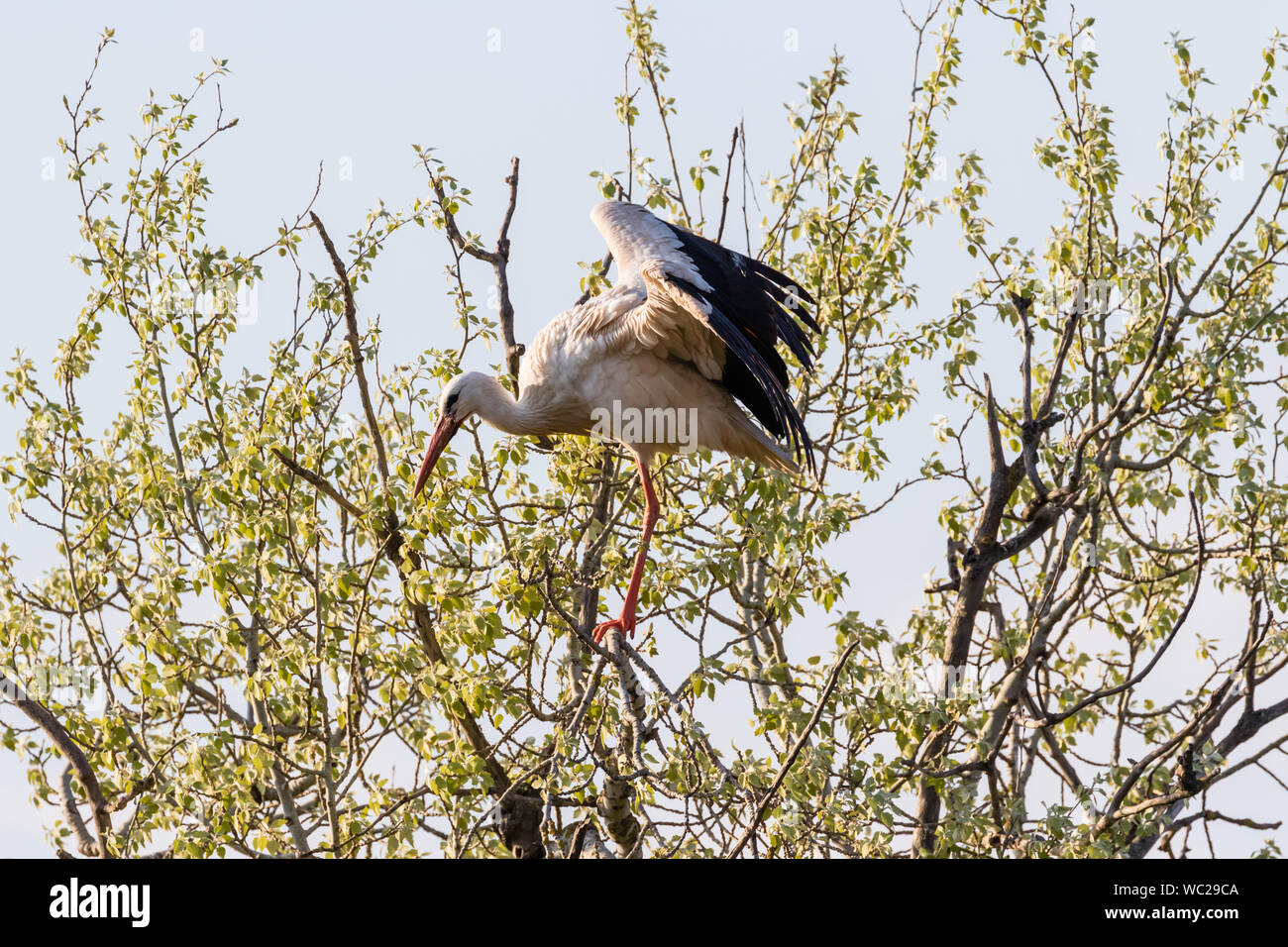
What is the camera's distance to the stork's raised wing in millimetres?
6852

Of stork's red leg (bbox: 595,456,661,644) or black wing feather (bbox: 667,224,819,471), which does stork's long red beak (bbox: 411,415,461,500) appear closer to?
stork's red leg (bbox: 595,456,661,644)

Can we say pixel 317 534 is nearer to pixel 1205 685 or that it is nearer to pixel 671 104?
pixel 671 104

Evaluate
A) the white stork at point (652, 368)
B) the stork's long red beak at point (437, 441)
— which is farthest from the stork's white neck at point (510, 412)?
the stork's long red beak at point (437, 441)

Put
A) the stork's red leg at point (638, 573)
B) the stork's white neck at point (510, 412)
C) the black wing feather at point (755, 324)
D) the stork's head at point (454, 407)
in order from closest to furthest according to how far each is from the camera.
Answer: the black wing feather at point (755, 324) < the stork's red leg at point (638, 573) < the stork's white neck at point (510, 412) < the stork's head at point (454, 407)

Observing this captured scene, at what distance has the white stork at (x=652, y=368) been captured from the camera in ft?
23.7

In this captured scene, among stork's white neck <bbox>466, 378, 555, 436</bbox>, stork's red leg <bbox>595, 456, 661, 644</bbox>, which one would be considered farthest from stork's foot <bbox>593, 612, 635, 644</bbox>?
stork's white neck <bbox>466, 378, 555, 436</bbox>

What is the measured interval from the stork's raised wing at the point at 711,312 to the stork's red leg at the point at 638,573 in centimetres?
66

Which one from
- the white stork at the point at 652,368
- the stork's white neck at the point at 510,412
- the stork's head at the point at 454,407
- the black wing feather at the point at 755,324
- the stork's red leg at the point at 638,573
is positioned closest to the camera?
the black wing feather at the point at 755,324

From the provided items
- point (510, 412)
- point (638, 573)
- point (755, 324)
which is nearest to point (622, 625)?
point (638, 573)

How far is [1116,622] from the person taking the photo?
10.5 metres

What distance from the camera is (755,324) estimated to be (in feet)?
24.8

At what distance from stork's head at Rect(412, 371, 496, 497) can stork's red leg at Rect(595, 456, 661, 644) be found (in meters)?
0.97

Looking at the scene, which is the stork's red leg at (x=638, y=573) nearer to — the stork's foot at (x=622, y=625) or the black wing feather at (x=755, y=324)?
the stork's foot at (x=622, y=625)

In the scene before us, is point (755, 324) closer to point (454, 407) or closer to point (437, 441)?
point (454, 407)
